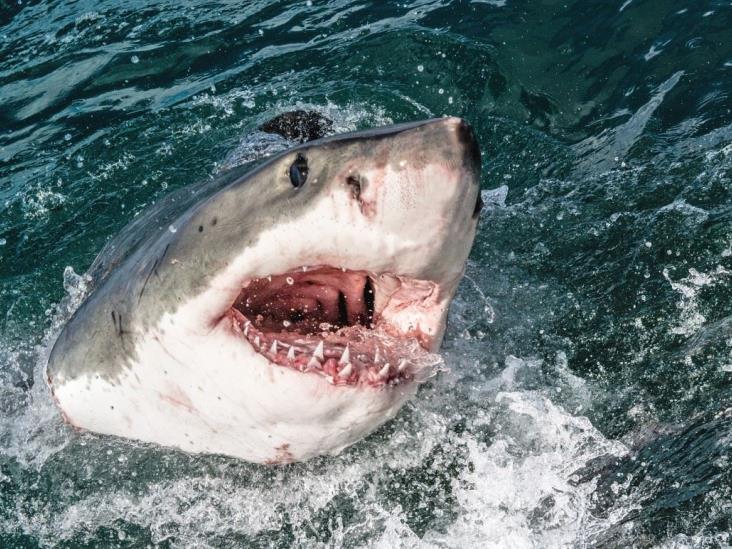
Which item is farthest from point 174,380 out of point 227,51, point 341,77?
point 227,51

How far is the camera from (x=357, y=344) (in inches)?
88.1

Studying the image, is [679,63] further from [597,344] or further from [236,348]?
[236,348]

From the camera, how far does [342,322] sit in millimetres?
2373

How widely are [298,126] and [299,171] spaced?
287 cm

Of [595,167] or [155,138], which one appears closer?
[595,167]

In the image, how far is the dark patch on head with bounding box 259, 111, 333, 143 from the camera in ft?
15.6

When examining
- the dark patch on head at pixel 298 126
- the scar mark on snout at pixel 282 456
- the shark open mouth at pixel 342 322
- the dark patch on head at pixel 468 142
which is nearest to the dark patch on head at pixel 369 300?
the shark open mouth at pixel 342 322

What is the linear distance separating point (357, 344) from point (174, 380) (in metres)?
0.50

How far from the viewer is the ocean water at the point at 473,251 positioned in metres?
2.79

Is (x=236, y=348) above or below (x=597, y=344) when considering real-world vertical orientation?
above

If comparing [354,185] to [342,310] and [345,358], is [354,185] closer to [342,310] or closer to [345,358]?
[345,358]

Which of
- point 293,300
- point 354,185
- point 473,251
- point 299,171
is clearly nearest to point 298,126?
point 473,251

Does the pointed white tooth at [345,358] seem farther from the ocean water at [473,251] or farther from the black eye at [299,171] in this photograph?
the ocean water at [473,251]

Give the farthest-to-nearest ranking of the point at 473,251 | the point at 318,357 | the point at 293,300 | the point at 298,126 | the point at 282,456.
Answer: the point at 298,126
the point at 473,251
the point at 282,456
the point at 293,300
the point at 318,357
